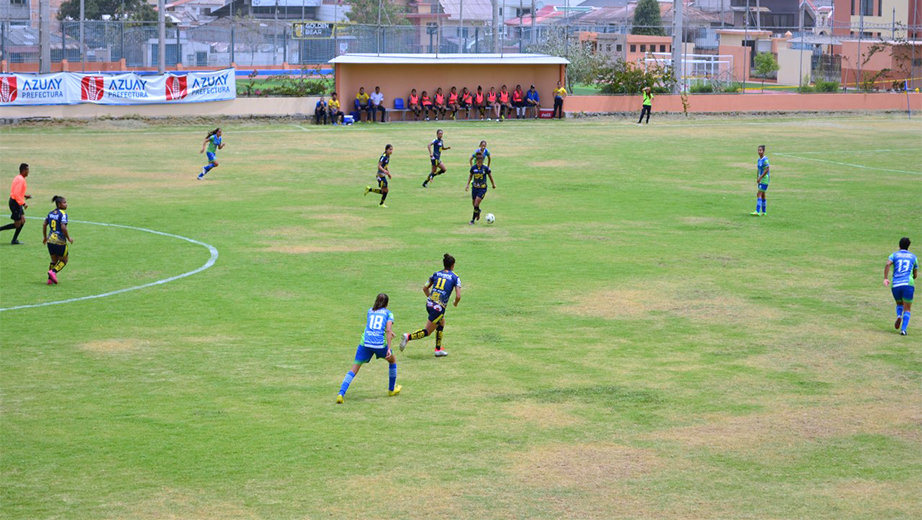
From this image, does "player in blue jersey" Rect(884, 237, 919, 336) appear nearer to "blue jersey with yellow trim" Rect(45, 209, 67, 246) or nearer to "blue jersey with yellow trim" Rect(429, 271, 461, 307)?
"blue jersey with yellow trim" Rect(429, 271, 461, 307)

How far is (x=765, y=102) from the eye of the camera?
71.3 metres

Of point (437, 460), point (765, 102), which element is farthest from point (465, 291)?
point (765, 102)

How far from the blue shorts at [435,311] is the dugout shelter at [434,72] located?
141ft

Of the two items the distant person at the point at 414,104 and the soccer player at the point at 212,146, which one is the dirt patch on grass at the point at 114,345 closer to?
the soccer player at the point at 212,146

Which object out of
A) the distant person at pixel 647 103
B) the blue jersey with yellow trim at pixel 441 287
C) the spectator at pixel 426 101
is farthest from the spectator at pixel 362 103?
the blue jersey with yellow trim at pixel 441 287

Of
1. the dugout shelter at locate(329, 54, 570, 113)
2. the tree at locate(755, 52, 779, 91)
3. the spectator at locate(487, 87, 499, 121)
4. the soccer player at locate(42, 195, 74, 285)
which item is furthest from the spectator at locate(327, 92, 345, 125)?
the tree at locate(755, 52, 779, 91)

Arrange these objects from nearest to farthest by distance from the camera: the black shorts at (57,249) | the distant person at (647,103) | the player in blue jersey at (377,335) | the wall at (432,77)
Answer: the player in blue jersey at (377,335)
the black shorts at (57,249)
the wall at (432,77)
the distant person at (647,103)

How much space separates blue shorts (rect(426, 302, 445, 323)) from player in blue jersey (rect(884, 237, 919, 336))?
8.66 m

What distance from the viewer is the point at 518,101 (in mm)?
63688

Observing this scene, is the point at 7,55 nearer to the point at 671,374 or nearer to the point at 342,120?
the point at 342,120

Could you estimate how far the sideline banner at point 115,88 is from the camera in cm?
5419

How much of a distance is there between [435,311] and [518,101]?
4692 centimetres

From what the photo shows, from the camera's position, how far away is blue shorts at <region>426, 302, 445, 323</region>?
18.0m

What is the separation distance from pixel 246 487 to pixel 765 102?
64.0 m
